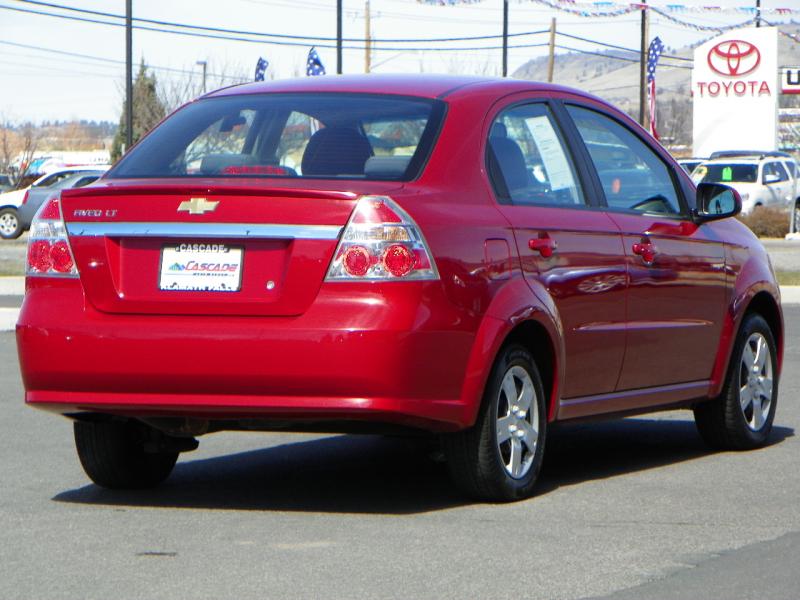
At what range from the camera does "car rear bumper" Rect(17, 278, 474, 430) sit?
5.95 m

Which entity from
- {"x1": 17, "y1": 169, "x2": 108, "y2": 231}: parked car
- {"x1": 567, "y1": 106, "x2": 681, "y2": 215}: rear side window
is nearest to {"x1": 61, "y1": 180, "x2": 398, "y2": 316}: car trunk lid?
{"x1": 567, "y1": 106, "x2": 681, "y2": 215}: rear side window

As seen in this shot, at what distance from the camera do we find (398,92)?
6.92 metres

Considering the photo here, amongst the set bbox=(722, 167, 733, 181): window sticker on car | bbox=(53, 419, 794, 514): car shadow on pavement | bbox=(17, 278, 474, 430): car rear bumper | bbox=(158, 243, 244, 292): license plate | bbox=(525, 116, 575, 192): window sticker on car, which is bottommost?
bbox=(53, 419, 794, 514): car shadow on pavement

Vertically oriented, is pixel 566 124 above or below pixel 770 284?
above

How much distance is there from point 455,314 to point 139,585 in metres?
1.68

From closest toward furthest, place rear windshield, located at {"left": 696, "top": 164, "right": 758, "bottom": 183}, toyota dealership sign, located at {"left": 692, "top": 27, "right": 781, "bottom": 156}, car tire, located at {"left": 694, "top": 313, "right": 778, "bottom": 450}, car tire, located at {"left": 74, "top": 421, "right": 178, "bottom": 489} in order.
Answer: car tire, located at {"left": 74, "top": 421, "right": 178, "bottom": 489} → car tire, located at {"left": 694, "top": 313, "right": 778, "bottom": 450} → rear windshield, located at {"left": 696, "top": 164, "right": 758, "bottom": 183} → toyota dealership sign, located at {"left": 692, "top": 27, "right": 781, "bottom": 156}

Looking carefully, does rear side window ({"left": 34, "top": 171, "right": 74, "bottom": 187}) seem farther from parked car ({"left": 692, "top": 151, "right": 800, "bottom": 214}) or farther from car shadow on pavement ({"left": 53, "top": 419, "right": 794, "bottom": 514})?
car shadow on pavement ({"left": 53, "top": 419, "right": 794, "bottom": 514})

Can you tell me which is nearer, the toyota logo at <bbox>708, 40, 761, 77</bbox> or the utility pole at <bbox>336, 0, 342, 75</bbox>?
the utility pole at <bbox>336, 0, 342, 75</bbox>

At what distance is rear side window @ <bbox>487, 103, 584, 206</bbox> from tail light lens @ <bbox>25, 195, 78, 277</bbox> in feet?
5.66

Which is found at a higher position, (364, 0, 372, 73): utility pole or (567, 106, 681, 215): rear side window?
(364, 0, 372, 73): utility pole

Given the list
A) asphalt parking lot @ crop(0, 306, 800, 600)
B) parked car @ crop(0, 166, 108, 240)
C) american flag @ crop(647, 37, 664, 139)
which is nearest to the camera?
asphalt parking lot @ crop(0, 306, 800, 600)

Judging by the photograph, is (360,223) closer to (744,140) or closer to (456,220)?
(456,220)

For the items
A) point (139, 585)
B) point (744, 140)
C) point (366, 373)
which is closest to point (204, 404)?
point (366, 373)

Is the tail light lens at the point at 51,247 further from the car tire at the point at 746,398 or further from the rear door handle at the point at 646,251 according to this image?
the car tire at the point at 746,398
